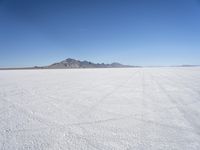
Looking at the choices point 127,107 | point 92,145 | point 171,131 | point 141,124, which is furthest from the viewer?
point 127,107

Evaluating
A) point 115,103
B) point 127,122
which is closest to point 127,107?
point 115,103

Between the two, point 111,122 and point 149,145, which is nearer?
point 149,145

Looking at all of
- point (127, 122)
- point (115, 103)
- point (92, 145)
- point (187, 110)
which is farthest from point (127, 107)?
point (92, 145)

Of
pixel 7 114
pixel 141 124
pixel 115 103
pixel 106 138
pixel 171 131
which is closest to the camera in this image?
pixel 106 138

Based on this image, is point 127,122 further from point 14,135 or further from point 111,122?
point 14,135

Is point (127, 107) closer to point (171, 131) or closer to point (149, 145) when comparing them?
point (171, 131)

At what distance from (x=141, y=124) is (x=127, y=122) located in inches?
10.2

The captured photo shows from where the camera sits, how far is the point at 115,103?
471 centimetres

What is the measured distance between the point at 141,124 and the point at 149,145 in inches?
30.5

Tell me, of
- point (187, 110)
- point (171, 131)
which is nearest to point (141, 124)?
point (171, 131)

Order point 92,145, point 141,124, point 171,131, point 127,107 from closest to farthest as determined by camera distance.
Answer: point 92,145, point 171,131, point 141,124, point 127,107

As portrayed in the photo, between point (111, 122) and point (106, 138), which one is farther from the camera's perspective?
point (111, 122)

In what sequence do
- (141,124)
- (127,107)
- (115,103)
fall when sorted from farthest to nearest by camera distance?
(115,103) → (127,107) → (141,124)

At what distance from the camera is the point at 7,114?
3.74m
